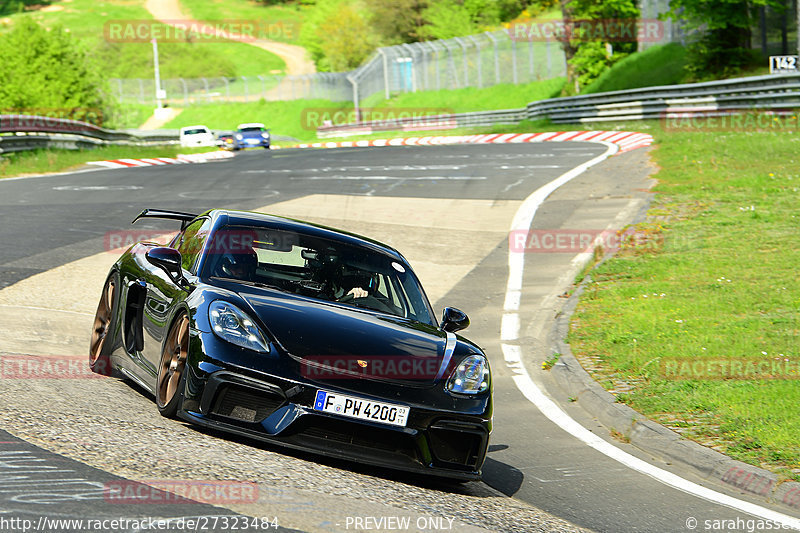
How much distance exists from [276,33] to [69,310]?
152 metres

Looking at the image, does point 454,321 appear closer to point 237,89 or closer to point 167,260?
point 167,260

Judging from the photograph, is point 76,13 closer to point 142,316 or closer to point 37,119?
point 37,119

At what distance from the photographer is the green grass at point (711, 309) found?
7262 mm

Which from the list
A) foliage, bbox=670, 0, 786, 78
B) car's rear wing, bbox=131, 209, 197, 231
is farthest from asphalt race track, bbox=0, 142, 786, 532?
foliage, bbox=670, 0, 786, 78

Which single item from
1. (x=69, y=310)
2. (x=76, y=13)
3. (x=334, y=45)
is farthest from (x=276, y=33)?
(x=69, y=310)

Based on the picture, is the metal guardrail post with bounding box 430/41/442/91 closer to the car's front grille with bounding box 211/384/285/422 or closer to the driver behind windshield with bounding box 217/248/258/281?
the driver behind windshield with bounding box 217/248/258/281

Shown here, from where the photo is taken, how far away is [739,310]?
10250 mm

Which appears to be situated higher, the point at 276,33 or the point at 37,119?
the point at 276,33

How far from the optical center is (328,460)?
5.66m

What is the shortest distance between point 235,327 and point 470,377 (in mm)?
1390

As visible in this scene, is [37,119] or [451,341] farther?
[37,119]

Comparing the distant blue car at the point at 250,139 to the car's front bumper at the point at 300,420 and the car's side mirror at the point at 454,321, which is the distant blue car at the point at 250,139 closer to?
the car's side mirror at the point at 454,321

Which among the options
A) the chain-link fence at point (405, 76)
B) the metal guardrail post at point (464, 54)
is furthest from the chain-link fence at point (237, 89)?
the metal guardrail post at point (464, 54)

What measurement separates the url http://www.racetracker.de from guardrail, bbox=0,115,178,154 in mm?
26585
